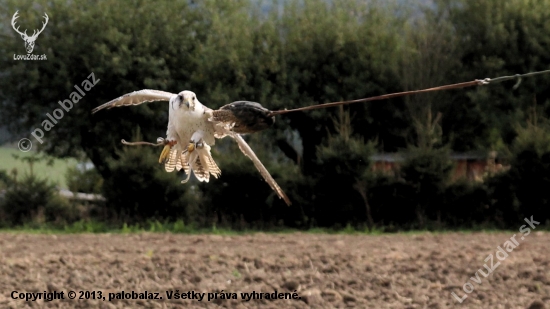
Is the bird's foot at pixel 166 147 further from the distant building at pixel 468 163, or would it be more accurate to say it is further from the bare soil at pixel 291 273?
the distant building at pixel 468 163

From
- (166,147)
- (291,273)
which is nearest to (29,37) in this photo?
(291,273)

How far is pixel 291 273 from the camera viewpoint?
11.0 meters

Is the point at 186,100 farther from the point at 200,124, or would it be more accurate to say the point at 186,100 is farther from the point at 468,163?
the point at 468,163

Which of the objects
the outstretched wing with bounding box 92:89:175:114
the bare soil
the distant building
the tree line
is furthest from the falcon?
the distant building

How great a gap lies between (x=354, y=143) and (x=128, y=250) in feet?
23.7

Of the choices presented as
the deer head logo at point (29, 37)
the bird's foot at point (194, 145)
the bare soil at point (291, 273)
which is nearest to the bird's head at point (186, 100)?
the bird's foot at point (194, 145)

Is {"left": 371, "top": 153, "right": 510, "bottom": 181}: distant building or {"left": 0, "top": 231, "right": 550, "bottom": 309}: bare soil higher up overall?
{"left": 371, "top": 153, "right": 510, "bottom": 181}: distant building

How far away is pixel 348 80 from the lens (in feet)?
82.8

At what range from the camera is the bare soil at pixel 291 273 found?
9445mm

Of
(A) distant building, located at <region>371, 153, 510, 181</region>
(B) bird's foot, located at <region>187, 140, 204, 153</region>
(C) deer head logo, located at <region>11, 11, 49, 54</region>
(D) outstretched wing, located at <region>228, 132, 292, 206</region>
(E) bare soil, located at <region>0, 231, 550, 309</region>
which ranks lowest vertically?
(E) bare soil, located at <region>0, 231, 550, 309</region>

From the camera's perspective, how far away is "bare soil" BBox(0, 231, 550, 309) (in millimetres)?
9445

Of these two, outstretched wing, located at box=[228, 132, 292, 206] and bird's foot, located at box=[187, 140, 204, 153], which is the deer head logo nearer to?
outstretched wing, located at box=[228, 132, 292, 206]

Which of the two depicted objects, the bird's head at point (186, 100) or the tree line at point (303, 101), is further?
the tree line at point (303, 101)

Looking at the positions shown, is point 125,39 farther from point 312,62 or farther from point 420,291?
point 420,291
